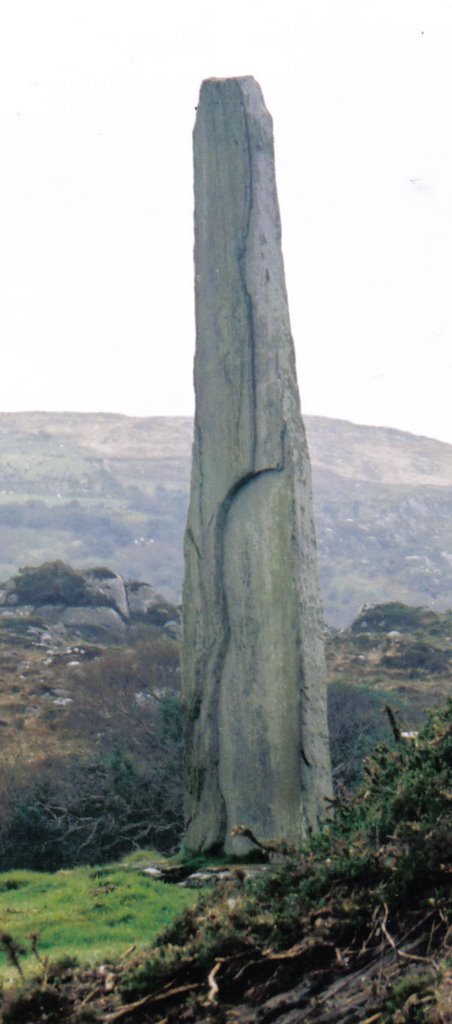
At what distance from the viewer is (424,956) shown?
4.63m

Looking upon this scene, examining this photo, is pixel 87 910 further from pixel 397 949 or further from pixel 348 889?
pixel 397 949

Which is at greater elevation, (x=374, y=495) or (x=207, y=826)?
(x=374, y=495)

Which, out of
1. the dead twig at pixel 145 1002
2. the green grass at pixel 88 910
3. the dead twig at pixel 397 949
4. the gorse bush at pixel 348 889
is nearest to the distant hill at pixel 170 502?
the green grass at pixel 88 910

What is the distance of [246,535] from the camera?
11.4m

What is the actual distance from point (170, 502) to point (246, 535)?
100619 millimetres

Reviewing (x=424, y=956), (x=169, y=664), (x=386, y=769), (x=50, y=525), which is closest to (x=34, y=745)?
(x=169, y=664)

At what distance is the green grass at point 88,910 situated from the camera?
319 inches

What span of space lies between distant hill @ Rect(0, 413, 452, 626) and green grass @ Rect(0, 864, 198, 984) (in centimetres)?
6440

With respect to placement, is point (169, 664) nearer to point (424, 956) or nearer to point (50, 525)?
point (424, 956)

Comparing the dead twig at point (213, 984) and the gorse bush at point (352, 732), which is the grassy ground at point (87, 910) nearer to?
the dead twig at point (213, 984)

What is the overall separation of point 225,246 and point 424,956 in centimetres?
825

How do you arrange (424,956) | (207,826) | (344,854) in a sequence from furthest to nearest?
(207,826), (344,854), (424,956)

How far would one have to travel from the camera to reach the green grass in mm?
8102

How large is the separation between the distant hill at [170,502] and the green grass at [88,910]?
64.4 metres
